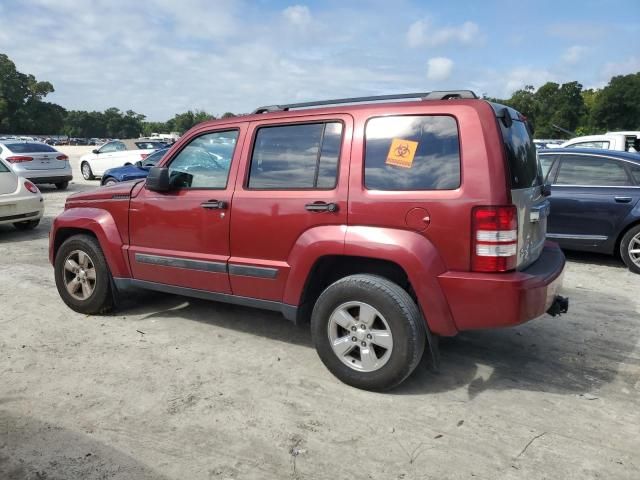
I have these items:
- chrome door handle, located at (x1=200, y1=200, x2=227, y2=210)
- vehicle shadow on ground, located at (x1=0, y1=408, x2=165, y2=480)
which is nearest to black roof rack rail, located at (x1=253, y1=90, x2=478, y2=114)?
chrome door handle, located at (x1=200, y1=200, x2=227, y2=210)

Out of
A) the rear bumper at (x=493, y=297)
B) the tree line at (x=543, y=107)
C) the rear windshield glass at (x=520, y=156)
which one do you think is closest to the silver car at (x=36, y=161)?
the rear windshield glass at (x=520, y=156)

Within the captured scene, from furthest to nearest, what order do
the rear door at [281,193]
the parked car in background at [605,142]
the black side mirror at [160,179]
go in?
the parked car in background at [605,142]
the black side mirror at [160,179]
the rear door at [281,193]

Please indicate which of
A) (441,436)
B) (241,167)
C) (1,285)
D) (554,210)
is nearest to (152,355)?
(241,167)

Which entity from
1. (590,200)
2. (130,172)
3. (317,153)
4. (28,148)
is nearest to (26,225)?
(130,172)

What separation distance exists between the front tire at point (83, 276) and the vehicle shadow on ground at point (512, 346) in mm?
308

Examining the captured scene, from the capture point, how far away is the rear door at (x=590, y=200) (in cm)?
665

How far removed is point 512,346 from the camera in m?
4.18

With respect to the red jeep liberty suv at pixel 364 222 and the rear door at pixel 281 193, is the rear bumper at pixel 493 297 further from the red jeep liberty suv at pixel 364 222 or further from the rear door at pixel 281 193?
the rear door at pixel 281 193

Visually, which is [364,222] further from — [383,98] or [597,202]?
[597,202]

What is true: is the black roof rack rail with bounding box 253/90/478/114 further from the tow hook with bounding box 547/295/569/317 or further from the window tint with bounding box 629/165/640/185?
the window tint with bounding box 629/165/640/185

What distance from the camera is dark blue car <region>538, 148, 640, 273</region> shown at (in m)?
6.56

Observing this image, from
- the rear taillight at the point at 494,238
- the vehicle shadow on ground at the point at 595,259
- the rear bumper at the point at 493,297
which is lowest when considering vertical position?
the vehicle shadow on ground at the point at 595,259

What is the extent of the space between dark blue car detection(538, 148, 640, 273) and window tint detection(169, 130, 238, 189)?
15.9 feet

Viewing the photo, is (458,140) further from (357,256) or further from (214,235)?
(214,235)
